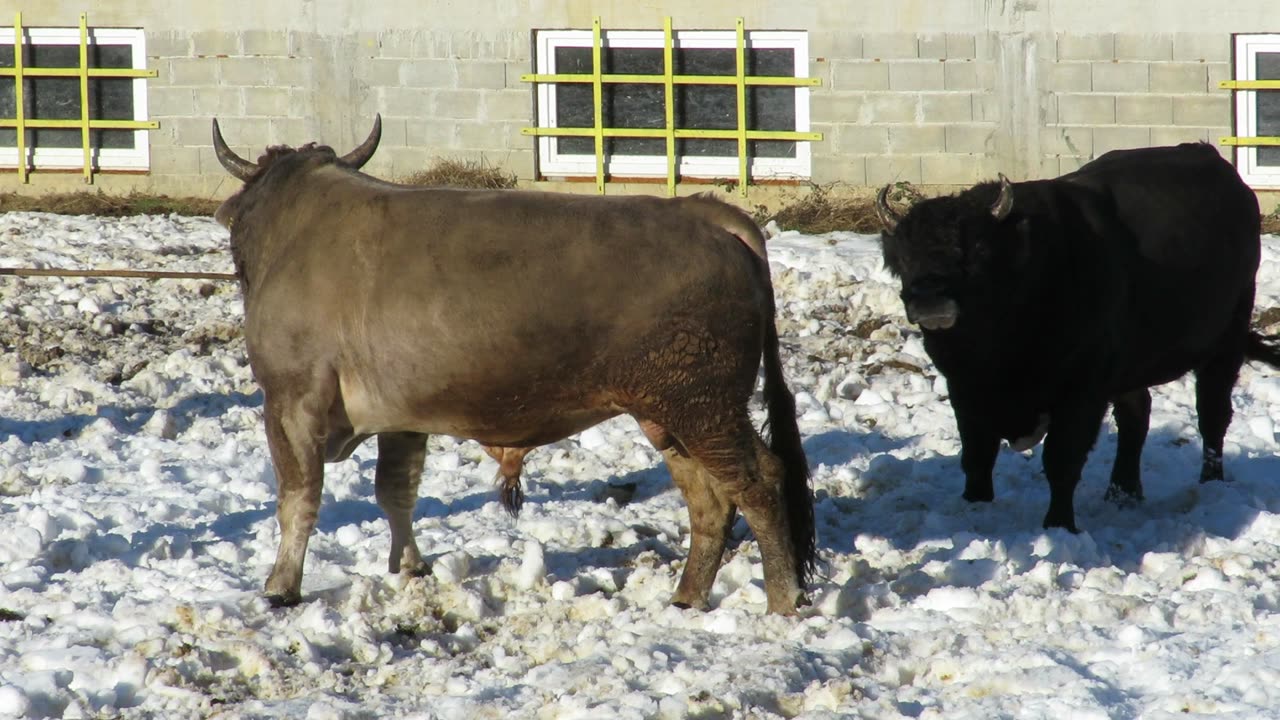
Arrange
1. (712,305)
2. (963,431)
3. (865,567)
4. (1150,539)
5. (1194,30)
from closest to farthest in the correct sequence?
(712,305) < (865,567) < (1150,539) < (963,431) < (1194,30)

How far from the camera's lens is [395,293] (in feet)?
19.4

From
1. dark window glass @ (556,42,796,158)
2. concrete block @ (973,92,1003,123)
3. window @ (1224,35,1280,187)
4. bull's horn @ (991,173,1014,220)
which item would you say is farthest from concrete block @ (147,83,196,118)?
bull's horn @ (991,173,1014,220)

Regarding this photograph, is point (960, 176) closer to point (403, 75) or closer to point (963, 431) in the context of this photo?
point (403, 75)

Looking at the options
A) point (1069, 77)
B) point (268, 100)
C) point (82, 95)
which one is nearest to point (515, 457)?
point (1069, 77)

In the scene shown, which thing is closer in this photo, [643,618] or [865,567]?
[643,618]

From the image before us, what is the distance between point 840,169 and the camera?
49.0 feet

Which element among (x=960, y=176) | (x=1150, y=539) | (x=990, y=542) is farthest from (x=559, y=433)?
(x=960, y=176)

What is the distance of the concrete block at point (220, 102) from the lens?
1546cm

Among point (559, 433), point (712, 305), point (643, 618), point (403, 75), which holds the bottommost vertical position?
point (643, 618)

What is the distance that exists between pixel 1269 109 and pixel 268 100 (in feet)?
30.2

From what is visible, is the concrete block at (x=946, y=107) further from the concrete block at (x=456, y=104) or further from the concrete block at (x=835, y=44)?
the concrete block at (x=456, y=104)

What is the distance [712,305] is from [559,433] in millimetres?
793

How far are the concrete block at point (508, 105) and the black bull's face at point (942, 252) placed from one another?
8.47 meters

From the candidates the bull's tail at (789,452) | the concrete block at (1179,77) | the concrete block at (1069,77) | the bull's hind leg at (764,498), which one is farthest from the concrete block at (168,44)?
the bull's hind leg at (764,498)
